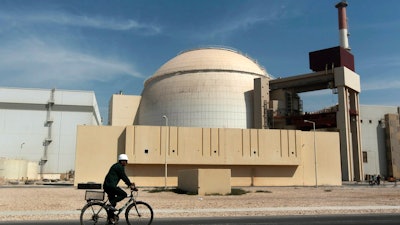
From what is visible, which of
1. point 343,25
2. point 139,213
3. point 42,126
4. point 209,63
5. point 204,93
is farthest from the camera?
point 343,25

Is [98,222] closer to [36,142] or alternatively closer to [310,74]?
[310,74]

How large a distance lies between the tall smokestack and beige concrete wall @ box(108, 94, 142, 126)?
4366 centimetres

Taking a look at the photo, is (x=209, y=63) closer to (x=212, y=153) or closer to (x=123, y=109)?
(x=123, y=109)

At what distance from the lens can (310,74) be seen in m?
73.2

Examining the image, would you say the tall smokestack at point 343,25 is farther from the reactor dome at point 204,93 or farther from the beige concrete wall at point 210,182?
the beige concrete wall at point 210,182

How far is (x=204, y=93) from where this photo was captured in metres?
75.9

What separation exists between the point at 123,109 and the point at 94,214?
249ft

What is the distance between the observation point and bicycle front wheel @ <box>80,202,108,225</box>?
38.3ft

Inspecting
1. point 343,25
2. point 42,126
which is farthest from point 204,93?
point 42,126

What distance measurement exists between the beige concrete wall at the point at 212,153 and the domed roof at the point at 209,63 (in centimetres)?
2631

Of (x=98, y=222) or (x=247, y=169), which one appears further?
(x=247, y=169)

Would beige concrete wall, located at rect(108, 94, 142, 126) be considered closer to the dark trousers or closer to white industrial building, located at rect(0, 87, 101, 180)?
white industrial building, located at rect(0, 87, 101, 180)

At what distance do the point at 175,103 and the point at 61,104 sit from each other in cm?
2566

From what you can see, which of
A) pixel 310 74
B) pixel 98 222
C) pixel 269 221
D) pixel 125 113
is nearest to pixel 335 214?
pixel 269 221
